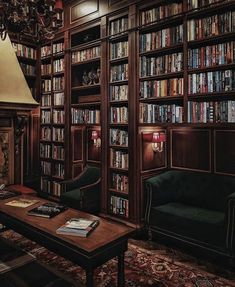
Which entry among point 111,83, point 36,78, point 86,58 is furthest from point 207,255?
point 36,78

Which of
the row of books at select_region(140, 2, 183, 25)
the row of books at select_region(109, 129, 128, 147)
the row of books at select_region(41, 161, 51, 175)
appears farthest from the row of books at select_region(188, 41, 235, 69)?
the row of books at select_region(41, 161, 51, 175)

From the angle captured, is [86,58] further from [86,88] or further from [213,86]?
[213,86]

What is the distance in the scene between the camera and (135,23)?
338 cm

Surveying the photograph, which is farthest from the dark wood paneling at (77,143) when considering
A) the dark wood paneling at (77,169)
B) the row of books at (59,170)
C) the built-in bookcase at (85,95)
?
the row of books at (59,170)

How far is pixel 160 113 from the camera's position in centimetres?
338

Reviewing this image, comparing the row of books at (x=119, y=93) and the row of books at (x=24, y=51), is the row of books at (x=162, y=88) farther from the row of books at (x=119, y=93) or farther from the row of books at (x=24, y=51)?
the row of books at (x=24, y=51)

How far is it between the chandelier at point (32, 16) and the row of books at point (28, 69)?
7.38 ft

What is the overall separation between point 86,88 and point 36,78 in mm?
1408

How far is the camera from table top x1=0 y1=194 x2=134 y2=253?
75.7 inches

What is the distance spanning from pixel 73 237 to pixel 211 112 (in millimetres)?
1971

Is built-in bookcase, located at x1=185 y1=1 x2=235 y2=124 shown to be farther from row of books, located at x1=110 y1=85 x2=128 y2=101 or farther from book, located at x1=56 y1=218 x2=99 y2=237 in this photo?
book, located at x1=56 y1=218 x2=99 y2=237

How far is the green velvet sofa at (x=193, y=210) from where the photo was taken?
263 cm

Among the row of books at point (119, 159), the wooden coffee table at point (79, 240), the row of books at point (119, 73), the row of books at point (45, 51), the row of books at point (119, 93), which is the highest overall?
the row of books at point (45, 51)

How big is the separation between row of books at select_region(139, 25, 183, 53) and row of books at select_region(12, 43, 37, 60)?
8.12 ft
